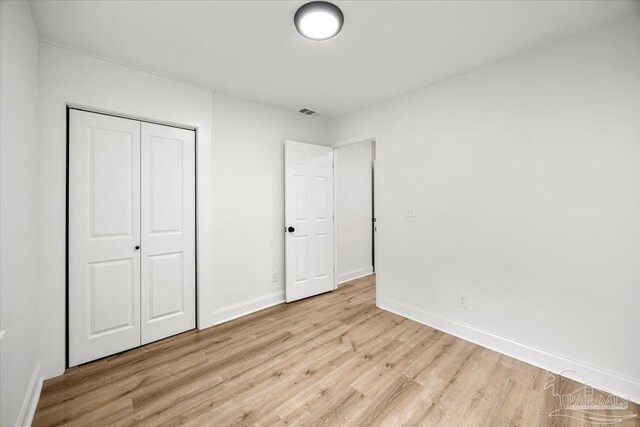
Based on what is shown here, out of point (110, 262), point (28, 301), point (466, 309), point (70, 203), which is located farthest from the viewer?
point (466, 309)

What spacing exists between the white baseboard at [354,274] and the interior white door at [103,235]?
276 centimetres

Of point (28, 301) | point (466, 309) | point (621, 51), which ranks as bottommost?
point (466, 309)

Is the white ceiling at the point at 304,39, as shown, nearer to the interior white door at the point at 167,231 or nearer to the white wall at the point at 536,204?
the white wall at the point at 536,204

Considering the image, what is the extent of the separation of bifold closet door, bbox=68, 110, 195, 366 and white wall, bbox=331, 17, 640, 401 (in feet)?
8.02

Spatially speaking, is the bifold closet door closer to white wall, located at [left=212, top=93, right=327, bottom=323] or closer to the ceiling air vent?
white wall, located at [left=212, top=93, right=327, bottom=323]

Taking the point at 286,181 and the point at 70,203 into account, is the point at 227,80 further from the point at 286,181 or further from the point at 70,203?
the point at 70,203

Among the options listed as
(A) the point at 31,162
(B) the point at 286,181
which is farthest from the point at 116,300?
(B) the point at 286,181

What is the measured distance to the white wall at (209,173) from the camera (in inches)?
78.5

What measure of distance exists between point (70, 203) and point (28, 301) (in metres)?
0.79

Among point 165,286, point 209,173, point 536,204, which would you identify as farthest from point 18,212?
point 536,204

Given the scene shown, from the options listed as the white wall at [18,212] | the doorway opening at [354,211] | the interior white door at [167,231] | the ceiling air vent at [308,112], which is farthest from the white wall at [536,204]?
the white wall at [18,212]

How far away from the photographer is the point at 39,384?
6.02 ft

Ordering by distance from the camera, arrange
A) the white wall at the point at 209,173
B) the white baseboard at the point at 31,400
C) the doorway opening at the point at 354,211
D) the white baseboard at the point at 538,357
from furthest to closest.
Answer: the doorway opening at the point at 354,211, the white wall at the point at 209,173, the white baseboard at the point at 538,357, the white baseboard at the point at 31,400

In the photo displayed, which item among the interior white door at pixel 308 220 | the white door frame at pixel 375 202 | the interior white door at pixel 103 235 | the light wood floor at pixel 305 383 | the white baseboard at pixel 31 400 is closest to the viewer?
the white baseboard at pixel 31 400
